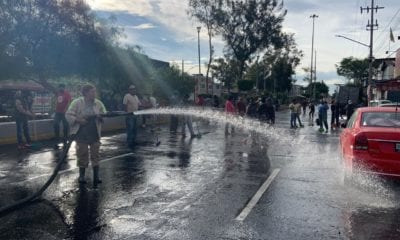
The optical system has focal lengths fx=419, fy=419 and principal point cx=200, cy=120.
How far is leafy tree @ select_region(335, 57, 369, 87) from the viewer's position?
87.7m

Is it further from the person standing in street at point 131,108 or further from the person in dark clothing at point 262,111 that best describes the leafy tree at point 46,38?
the person in dark clothing at point 262,111

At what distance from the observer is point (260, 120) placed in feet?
74.7

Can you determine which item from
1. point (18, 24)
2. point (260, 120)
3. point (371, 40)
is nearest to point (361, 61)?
point (371, 40)

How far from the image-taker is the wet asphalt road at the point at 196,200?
502 cm

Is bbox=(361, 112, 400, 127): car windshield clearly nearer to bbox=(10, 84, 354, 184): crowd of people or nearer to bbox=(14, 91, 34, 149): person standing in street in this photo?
bbox=(10, 84, 354, 184): crowd of people

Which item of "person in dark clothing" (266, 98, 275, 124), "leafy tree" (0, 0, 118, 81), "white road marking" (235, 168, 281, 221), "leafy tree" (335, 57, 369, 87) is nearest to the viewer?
"white road marking" (235, 168, 281, 221)

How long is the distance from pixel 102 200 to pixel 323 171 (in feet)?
16.7

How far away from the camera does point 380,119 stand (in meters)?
7.88

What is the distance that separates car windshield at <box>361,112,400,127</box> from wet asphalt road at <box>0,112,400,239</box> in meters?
1.04

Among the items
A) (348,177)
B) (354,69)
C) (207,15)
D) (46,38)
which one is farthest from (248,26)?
(354,69)

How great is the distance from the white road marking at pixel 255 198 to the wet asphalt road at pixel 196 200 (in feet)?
0.27

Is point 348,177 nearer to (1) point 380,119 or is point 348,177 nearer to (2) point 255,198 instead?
(1) point 380,119

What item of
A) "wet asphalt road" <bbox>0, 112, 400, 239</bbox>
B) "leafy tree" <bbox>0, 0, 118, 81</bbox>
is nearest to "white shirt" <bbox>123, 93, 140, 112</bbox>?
"wet asphalt road" <bbox>0, 112, 400, 239</bbox>

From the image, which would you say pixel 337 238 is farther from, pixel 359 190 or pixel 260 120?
pixel 260 120
